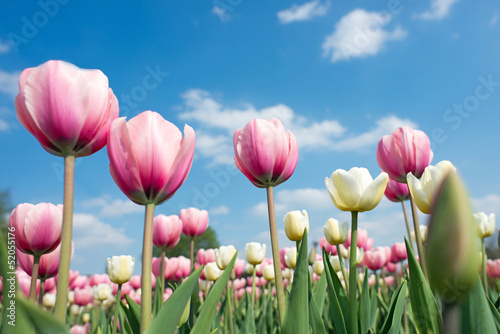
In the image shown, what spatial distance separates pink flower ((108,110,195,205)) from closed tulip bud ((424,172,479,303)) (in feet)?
2.62

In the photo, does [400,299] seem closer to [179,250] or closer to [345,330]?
[345,330]

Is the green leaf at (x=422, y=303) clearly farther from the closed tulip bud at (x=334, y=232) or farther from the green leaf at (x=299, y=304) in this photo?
the closed tulip bud at (x=334, y=232)

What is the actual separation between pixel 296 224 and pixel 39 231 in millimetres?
1374

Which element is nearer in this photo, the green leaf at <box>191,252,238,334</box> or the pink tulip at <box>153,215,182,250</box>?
the green leaf at <box>191,252,238,334</box>

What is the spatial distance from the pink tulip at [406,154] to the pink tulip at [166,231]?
5.80ft

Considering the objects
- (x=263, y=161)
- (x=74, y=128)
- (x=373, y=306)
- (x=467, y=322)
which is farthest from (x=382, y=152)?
(x=74, y=128)

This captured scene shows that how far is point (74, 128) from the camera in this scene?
1.00 metres

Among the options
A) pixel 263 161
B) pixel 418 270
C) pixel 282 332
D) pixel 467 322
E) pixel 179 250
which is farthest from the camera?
pixel 179 250

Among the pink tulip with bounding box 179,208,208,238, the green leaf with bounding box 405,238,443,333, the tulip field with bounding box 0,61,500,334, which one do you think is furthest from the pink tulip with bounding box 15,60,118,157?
the pink tulip with bounding box 179,208,208,238

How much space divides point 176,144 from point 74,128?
0.28 metres

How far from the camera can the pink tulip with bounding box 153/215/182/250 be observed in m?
3.18

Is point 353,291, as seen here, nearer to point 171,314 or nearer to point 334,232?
point 171,314

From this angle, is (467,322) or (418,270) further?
(418,270)

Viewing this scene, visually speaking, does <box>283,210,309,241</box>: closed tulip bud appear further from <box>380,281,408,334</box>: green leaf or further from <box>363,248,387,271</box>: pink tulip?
<box>363,248,387,271</box>: pink tulip
